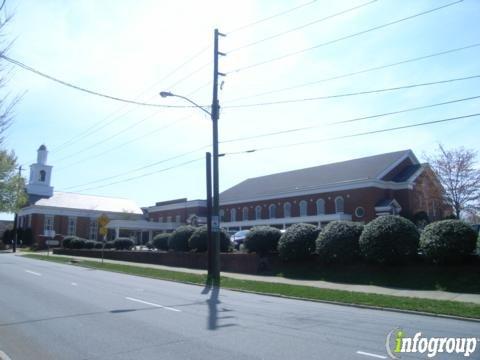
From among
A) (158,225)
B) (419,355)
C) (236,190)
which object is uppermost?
(236,190)

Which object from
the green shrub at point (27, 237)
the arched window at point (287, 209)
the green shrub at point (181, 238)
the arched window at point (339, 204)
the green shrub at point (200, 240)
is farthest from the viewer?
the green shrub at point (27, 237)

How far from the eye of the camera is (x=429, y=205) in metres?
51.3

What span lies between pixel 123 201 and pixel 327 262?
2941 inches

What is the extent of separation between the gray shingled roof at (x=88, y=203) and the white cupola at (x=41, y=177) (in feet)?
6.51

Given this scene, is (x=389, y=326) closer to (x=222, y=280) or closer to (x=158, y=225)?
Result: (x=222, y=280)

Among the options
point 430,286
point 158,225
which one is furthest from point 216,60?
point 158,225

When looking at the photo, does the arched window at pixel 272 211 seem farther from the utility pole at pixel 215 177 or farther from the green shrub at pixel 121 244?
the utility pole at pixel 215 177

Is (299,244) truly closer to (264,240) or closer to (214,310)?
(264,240)

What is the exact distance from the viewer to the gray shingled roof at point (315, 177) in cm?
5106

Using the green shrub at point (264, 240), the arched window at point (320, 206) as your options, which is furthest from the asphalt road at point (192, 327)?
the arched window at point (320, 206)

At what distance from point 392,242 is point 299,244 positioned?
5222 millimetres

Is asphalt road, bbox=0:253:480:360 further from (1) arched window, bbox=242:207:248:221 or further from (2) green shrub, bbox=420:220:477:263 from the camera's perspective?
(1) arched window, bbox=242:207:248:221

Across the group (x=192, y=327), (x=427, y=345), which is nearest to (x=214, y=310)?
(x=192, y=327)

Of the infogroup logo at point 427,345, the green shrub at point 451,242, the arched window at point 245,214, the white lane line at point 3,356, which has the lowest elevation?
the infogroup logo at point 427,345
